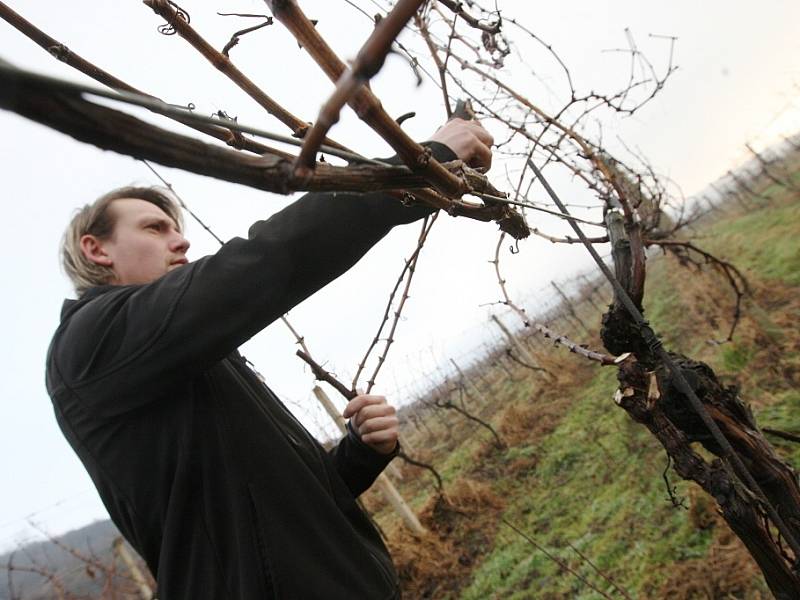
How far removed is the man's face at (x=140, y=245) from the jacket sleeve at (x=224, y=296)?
343 mm

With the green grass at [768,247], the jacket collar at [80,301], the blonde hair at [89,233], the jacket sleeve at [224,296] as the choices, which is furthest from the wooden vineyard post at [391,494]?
the green grass at [768,247]

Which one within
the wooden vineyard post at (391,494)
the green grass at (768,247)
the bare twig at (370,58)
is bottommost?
the green grass at (768,247)

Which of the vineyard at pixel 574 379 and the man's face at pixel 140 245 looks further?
the man's face at pixel 140 245

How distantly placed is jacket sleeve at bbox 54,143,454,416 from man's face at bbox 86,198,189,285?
1.13 feet

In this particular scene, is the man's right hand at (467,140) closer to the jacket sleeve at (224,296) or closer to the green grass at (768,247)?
the jacket sleeve at (224,296)

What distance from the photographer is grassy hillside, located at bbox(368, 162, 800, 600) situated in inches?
144

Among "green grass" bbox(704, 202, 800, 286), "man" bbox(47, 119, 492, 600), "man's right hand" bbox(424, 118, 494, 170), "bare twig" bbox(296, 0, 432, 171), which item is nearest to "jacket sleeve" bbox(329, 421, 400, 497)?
"man" bbox(47, 119, 492, 600)

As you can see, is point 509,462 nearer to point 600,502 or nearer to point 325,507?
point 600,502

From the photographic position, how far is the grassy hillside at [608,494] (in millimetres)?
3658

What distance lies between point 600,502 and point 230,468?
5.51 metres

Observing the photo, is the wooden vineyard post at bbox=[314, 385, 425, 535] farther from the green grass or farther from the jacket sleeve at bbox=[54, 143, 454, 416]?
the green grass

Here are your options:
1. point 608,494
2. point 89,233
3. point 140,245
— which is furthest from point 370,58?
point 608,494

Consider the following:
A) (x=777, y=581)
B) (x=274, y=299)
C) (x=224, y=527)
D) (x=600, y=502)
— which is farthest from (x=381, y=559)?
(x=600, y=502)

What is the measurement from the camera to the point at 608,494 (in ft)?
17.7
